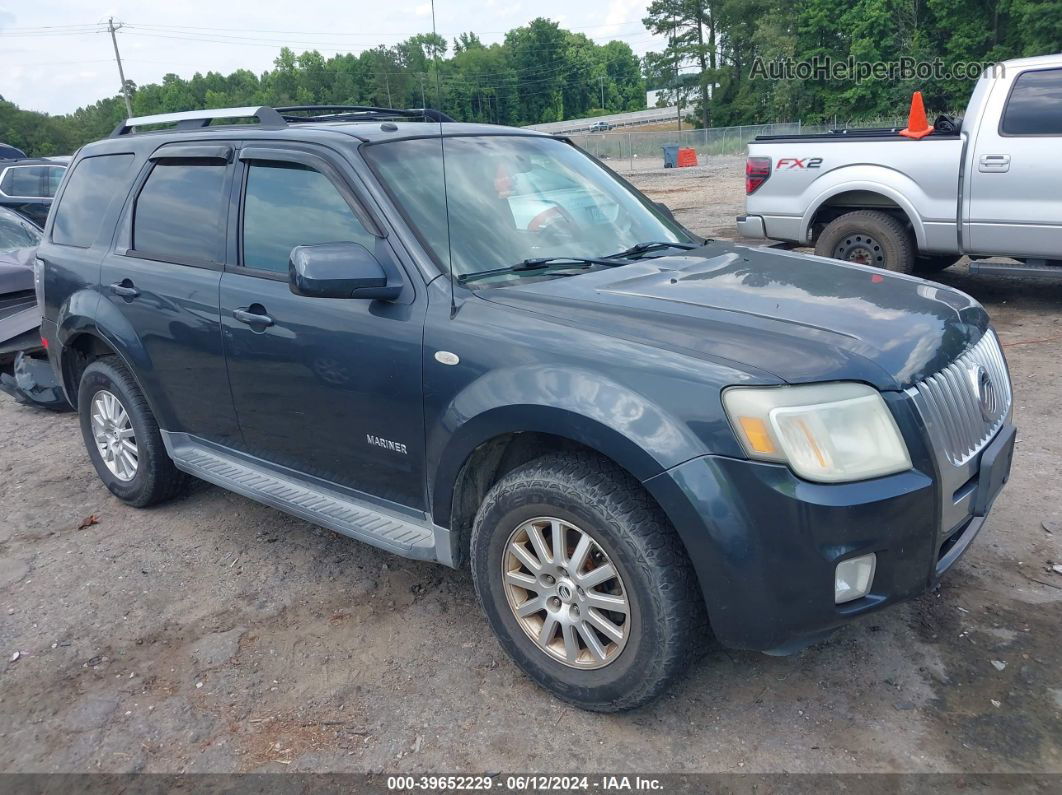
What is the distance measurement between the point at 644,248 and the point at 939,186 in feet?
16.2

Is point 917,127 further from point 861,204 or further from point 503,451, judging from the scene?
point 503,451

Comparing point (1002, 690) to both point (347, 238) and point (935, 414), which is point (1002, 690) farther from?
point (347, 238)

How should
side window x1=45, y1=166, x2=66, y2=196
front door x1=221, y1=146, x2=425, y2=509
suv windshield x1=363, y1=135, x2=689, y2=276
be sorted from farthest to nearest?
1. side window x1=45, y1=166, x2=66, y2=196
2. suv windshield x1=363, y1=135, x2=689, y2=276
3. front door x1=221, y1=146, x2=425, y2=509

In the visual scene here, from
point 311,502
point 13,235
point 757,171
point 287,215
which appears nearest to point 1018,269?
point 757,171

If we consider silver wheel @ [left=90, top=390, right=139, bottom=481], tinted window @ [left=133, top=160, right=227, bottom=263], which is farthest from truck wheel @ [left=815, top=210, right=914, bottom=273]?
silver wheel @ [left=90, top=390, right=139, bottom=481]

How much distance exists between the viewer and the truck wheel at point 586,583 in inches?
100

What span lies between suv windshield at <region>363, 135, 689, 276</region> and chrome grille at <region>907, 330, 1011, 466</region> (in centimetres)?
142

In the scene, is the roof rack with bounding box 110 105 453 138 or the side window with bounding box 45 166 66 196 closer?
the roof rack with bounding box 110 105 453 138

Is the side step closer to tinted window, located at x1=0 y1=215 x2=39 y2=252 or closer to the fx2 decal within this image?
the fx2 decal

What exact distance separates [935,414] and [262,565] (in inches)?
119

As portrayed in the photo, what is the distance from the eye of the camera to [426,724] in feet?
9.45

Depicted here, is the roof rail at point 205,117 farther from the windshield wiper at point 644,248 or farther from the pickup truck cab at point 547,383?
the windshield wiper at point 644,248

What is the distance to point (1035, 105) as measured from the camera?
7004 millimetres

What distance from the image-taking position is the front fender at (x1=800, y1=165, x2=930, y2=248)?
7.50 m
